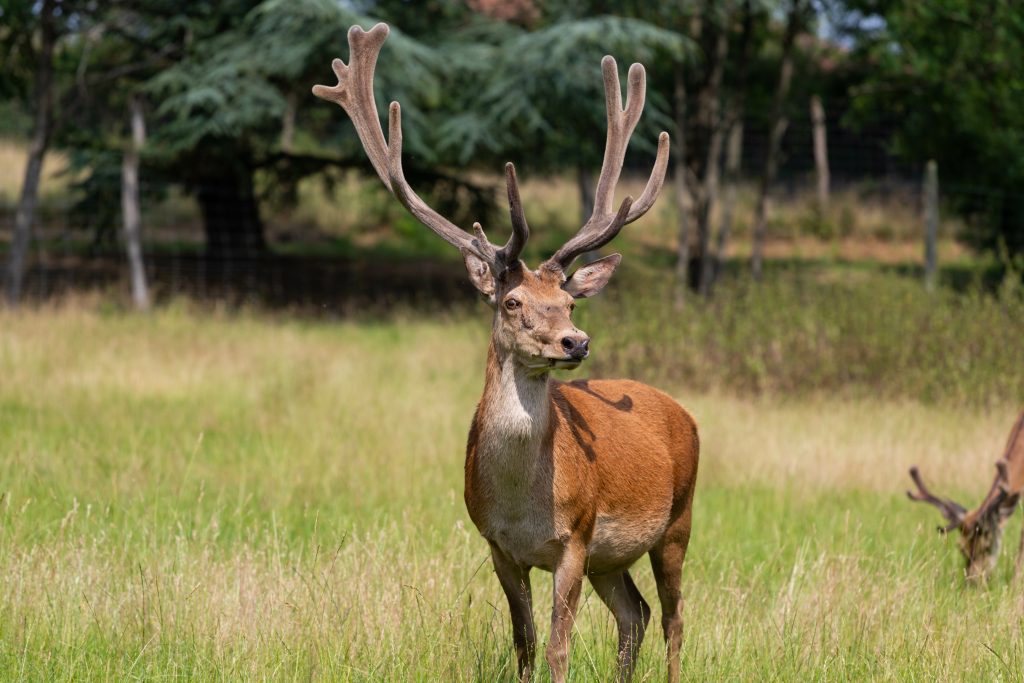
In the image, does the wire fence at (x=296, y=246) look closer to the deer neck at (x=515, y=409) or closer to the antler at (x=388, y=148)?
the antler at (x=388, y=148)

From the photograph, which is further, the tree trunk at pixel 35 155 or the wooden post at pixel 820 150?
the wooden post at pixel 820 150

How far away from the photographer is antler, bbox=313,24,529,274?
4438 millimetres

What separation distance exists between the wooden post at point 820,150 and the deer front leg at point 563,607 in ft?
83.9

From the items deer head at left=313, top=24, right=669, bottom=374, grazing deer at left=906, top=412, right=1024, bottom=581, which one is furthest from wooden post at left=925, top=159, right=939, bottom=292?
deer head at left=313, top=24, right=669, bottom=374

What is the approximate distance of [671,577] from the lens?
4.96 meters

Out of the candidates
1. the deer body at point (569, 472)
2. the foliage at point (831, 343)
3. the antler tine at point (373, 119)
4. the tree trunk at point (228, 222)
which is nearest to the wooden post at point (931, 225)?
the foliage at point (831, 343)

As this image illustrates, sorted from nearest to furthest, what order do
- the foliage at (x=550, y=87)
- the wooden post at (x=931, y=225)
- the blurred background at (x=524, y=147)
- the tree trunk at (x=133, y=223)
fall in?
1. the blurred background at (x=524, y=147)
2. the wooden post at (x=931, y=225)
3. the foliage at (x=550, y=87)
4. the tree trunk at (x=133, y=223)

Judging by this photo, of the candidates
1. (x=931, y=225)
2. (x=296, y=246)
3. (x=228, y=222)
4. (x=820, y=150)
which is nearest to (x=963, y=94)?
(x=931, y=225)

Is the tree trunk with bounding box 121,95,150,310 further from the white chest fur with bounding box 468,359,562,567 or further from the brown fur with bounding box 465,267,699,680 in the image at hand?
the white chest fur with bounding box 468,359,562,567

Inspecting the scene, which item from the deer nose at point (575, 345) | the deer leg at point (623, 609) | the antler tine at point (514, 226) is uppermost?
the antler tine at point (514, 226)

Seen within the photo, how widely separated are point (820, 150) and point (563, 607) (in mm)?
27076

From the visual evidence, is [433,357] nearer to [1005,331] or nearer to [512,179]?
[1005,331]

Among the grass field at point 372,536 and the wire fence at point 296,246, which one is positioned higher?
the wire fence at point 296,246

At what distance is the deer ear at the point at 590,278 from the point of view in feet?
15.0
